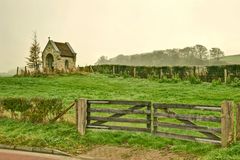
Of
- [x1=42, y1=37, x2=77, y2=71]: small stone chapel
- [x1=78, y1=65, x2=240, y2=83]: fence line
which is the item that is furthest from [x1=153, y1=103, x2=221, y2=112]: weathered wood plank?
[x1=42, y1=37, x2=77, y2=71]: small stone chapel

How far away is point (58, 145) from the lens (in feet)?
45.9

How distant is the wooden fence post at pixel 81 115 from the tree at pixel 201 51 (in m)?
87.5

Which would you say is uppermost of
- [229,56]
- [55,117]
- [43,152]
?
[229,56]

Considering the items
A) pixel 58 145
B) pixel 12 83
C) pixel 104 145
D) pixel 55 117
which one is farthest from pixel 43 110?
pixel 12 83

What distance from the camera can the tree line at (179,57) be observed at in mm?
95700

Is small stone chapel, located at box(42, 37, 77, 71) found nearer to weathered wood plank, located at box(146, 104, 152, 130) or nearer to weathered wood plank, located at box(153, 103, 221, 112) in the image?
weathered wood plank, located at box(146, 104, 152, 130)

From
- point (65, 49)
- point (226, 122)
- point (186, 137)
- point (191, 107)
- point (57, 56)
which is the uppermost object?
point (65, 49)

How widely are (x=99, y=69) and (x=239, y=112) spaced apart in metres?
45.0

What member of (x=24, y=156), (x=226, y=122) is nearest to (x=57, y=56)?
(x=24, y=156)

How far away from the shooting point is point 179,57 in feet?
335

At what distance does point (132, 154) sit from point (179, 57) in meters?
91.9

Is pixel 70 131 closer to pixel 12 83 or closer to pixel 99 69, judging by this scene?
pixel 12 83

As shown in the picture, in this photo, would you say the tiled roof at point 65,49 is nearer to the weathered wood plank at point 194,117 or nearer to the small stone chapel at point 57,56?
Answer: the small stone chapel at point 57,56

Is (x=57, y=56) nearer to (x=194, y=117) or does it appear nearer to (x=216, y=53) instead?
(x=194, y=117)
